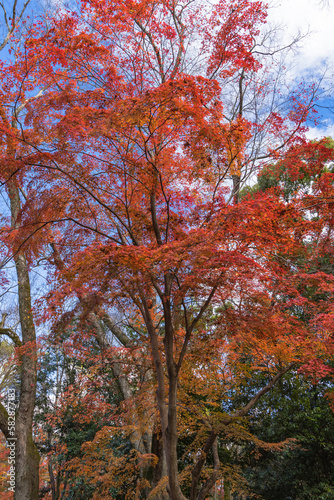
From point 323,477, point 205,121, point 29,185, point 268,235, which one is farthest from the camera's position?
point 323,477

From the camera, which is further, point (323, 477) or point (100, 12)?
point (323, 477)

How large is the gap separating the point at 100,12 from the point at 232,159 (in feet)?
9.60

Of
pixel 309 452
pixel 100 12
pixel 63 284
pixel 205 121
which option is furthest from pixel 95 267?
pixel 309 452

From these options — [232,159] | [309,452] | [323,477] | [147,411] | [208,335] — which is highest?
[232,159]

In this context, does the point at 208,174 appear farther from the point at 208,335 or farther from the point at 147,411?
the point at 147,411

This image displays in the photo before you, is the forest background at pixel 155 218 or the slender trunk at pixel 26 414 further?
the slender trunk at pixel 26 414

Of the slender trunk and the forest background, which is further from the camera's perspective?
the slender trunk

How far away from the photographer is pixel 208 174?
206 inches

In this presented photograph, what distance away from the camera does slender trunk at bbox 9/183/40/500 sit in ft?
21.6

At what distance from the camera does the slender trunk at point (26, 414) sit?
21.6 ft

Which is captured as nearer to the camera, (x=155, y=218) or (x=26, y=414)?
(x=155, y=218)

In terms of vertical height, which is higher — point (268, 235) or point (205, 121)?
point (205, 121)

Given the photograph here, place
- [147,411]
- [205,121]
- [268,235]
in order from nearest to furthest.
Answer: [268,235] < [205,121] < [147,411]

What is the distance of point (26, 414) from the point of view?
706 centimetres
